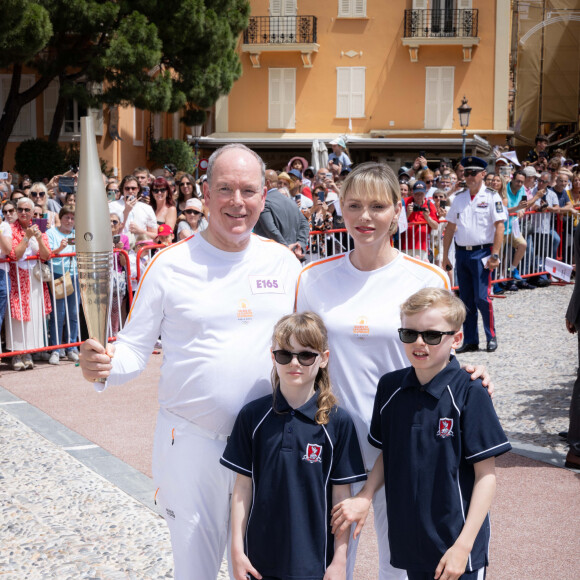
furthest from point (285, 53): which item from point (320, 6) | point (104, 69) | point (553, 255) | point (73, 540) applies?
point (73, 540)

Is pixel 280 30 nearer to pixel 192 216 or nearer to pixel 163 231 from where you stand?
pixel 163 231

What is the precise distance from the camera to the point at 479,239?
9.63 metres

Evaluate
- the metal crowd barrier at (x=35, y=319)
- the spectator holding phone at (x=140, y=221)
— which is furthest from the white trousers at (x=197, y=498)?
the spectator holding phone at (x=140, y=221)

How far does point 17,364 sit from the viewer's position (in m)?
8.88

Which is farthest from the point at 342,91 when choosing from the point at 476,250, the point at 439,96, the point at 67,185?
the point at 476,250

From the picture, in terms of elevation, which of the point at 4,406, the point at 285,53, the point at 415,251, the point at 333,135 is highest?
the point at 285,53

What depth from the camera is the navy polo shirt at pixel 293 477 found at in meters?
2.81

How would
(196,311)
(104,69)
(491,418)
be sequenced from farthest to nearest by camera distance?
(104,69) < (196,311) < (491,418)

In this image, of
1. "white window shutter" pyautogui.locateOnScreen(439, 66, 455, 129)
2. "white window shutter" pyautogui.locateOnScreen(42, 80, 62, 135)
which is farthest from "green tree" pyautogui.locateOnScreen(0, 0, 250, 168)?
"white window shutter" pyautogui.locateOnScreen(439, 66, 455, 129)

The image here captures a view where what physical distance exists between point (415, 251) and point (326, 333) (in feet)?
31.6

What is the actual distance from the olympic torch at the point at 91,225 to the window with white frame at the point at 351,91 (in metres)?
32.5

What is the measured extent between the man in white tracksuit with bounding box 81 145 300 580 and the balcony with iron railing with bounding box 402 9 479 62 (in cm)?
3181

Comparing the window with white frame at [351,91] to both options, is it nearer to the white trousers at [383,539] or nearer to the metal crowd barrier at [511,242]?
Result: the metal crowd barrier at [511,242]

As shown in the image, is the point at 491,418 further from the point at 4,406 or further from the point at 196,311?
the point at 4,406
